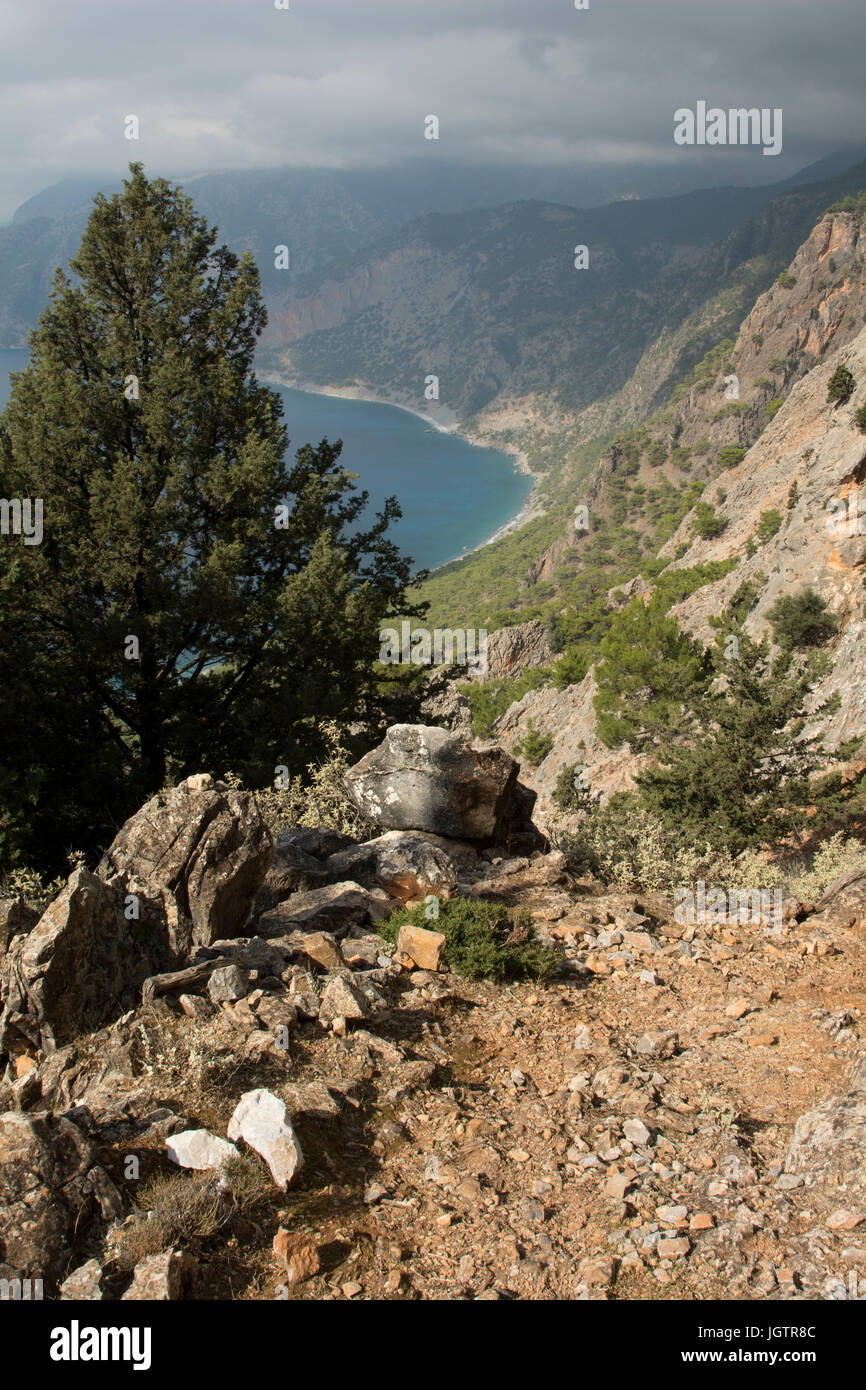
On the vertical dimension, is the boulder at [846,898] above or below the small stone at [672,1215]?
above

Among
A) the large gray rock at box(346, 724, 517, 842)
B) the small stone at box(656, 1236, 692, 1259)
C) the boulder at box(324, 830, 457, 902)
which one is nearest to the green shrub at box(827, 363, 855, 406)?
the large gray rock at box(346, 724, 517, 842)

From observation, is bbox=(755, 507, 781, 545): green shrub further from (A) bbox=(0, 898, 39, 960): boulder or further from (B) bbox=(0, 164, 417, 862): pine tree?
(A) bbox=(0, 898, 39, 960): boulder

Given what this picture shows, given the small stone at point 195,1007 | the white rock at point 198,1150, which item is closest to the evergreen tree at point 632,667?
the small stone at point 195,1007

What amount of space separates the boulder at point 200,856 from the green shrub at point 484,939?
1605 millimetres

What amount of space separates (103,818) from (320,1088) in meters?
10.8

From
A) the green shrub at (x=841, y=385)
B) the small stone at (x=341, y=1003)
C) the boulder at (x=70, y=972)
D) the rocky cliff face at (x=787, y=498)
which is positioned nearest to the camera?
the boulder at (x=70, y=972)

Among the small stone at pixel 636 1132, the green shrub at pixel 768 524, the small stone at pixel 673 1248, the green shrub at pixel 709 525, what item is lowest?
the small stone at pixel 636 1132

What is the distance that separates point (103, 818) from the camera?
15750 mm

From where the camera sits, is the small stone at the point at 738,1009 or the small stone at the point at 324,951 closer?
the small stone at the point at 738,1009

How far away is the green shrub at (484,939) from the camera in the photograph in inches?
339

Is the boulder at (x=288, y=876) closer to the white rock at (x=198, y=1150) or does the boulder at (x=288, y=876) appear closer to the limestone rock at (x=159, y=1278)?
the white rock at (x=198, y=1150)

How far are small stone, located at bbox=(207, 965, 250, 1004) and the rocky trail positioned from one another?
1.5 inches
